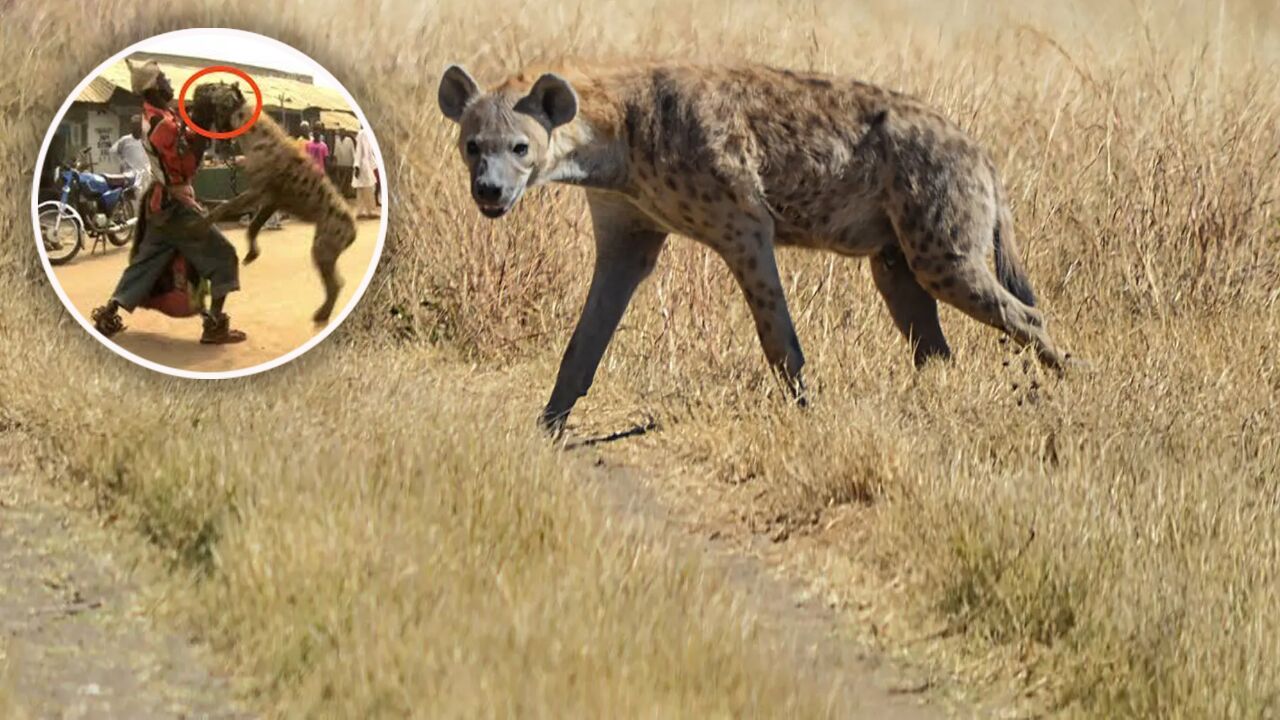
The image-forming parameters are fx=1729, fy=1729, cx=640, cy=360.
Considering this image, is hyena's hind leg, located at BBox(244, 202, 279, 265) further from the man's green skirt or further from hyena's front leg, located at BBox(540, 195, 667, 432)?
hyena's front leg, located at BBox(540, 195, 667, 432)

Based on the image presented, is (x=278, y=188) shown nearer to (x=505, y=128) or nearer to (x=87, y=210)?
(x=87, y=210)

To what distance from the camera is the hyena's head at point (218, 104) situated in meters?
6.08

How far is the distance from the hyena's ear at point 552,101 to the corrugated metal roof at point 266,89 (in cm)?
85

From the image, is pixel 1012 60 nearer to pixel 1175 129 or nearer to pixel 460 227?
pixel 1175 129

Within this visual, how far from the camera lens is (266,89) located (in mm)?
6176

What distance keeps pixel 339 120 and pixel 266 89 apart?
13.3 inches

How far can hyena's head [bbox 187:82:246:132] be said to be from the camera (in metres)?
6.08

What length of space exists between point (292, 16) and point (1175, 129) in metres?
4.66

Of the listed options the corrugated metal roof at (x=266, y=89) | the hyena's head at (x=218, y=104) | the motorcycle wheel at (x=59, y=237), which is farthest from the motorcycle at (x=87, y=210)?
the hyena's head at (x=218, y=104)

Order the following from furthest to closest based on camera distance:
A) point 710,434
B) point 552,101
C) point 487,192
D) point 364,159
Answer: point 364,159 → point 710,434 → point 552,101 → point 487,192

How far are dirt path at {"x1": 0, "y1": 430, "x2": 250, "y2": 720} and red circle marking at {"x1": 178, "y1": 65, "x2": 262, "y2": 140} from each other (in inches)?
55.2

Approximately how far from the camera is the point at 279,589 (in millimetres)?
4375

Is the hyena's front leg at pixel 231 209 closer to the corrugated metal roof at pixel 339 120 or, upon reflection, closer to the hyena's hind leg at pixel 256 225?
the hyena's hind leg at pixel 256 225

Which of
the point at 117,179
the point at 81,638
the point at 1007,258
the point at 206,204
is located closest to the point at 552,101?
the point at 206,204
